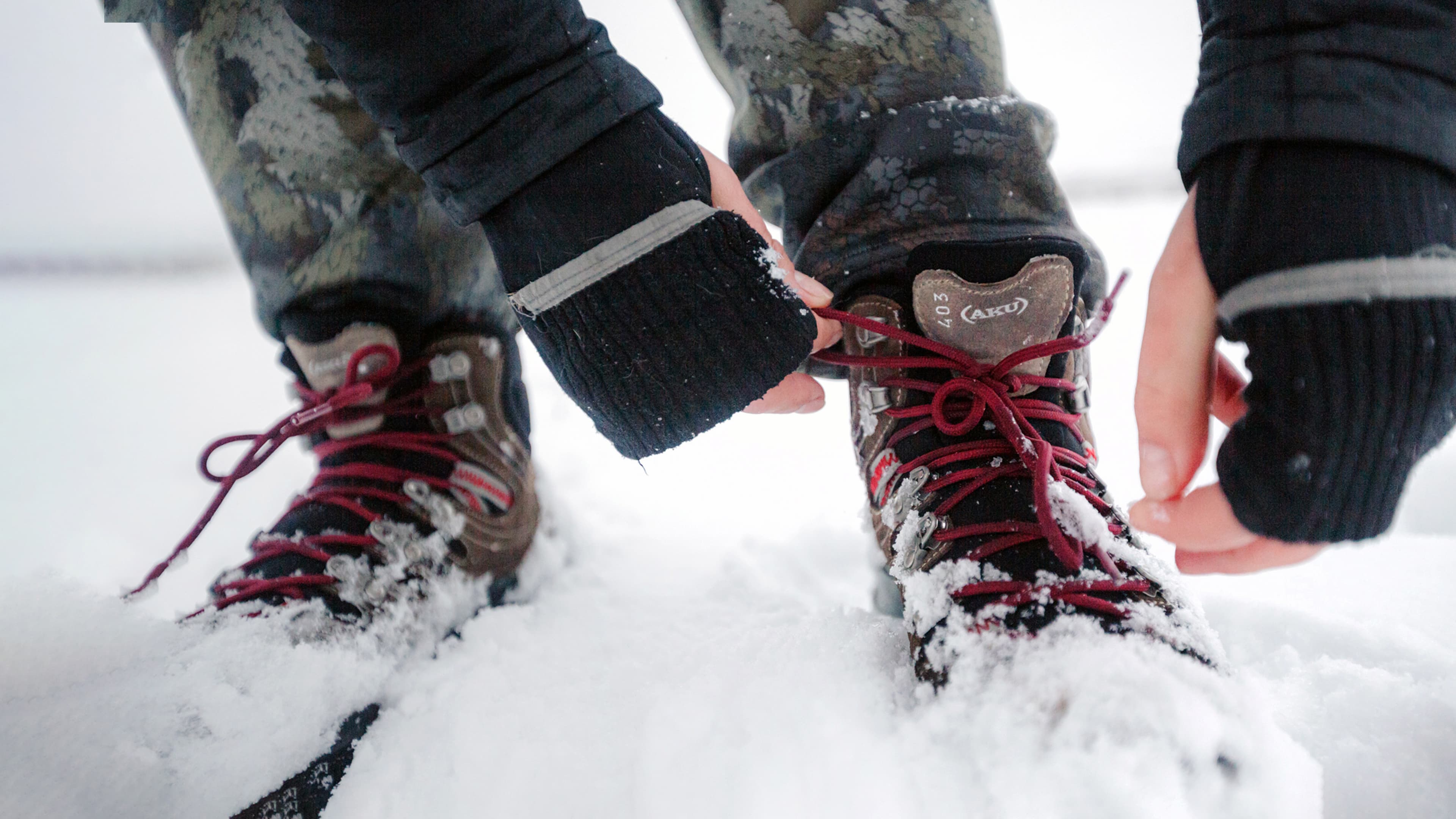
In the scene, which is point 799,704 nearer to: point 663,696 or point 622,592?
point 663,696

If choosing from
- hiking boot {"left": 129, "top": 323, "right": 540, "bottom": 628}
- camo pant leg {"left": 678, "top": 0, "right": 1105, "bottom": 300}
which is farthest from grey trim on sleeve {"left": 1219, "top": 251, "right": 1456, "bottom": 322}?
hiking boot {"left": 129, "top": 323, "right": 540, "bottom": 628}

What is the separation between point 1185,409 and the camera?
38 cm

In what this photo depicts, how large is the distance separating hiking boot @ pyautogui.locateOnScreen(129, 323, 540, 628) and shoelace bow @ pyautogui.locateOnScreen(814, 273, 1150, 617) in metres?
0.33

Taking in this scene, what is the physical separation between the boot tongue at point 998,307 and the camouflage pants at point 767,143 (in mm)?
71

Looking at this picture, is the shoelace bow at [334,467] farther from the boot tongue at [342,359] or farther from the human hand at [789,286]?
the human hand at [789,286]

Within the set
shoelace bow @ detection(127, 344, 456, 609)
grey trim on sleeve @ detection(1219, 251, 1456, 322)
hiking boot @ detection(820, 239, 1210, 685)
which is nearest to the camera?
grey trim on sleeve @ detection(1219, 251, 1456, 322)

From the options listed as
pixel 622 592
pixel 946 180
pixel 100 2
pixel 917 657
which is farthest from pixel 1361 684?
pixel 100 2

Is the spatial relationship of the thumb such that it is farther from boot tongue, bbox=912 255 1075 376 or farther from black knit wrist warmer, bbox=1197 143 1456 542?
boot tongue, bbox=912 255 1075 376

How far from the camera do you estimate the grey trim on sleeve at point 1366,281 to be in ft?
1.08

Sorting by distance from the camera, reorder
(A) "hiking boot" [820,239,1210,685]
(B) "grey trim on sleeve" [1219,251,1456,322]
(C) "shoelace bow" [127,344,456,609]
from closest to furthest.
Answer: (B) "grey trim on sleeve" [1219,251,1456,322] → (A) "hiking boot" [820,239,1210,685] → (C) "shoelace bow" [127,344,456,609]

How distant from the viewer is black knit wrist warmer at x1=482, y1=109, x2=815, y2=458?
0.41m

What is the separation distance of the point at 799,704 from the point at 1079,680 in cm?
17

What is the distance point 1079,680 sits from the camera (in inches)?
14.8

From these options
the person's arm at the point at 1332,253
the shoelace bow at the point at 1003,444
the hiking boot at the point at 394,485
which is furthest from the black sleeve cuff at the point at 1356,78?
the hiking boot at the point at 394,485
